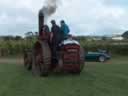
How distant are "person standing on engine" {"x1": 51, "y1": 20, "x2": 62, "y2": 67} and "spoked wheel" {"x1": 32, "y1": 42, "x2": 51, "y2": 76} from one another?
34 centimetres

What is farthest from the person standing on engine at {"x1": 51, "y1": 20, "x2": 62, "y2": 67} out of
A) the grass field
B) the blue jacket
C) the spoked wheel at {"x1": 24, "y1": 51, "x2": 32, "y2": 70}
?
the spoked wheel at {"x1": 24, "y1": 51, "x2": 32, "y2": 70}

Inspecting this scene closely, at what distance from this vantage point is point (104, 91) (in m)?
11.8

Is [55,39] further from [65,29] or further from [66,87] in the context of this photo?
[66,87]

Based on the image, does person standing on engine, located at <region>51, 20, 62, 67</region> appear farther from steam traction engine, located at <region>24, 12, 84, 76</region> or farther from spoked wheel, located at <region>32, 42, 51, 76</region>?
spoked wheel, located at <region>32, 42, 51, 76</region>

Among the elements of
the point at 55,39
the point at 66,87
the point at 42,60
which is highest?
the point at 55,39

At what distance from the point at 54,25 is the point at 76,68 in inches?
75.7

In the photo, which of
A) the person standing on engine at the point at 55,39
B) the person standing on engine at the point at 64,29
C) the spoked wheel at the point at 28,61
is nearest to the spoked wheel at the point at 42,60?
the person standing on engine at the point at 55,39

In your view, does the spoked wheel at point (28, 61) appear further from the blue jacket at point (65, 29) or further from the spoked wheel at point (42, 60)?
the blue jacket at point (65, 29)

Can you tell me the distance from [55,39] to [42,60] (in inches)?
42.1

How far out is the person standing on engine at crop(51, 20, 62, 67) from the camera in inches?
671

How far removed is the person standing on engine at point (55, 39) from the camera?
17031mm

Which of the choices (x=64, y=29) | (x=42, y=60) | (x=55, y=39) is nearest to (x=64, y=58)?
(x=42, y=60)

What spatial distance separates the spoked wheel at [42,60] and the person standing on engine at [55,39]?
0.34 meters

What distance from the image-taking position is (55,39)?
1719cm
